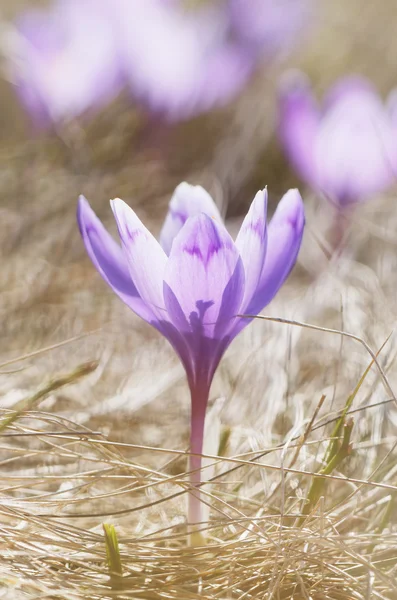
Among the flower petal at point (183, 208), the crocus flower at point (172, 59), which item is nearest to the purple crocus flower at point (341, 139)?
the crocus flower at point (172, 59)

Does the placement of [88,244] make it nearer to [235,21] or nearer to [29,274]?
[29,274]

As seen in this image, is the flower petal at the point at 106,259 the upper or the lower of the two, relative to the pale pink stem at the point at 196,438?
upper

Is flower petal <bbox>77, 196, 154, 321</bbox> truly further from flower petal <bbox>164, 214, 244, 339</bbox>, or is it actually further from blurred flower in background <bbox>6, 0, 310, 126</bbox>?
blurred flower in background <bbox>6, 0, 310, 126</bbox>

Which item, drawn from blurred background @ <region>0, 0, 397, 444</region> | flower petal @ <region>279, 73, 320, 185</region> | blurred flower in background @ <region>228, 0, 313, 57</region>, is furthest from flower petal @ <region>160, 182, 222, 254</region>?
blurred flower in background @ <region>228, 0, 313, 57</region>

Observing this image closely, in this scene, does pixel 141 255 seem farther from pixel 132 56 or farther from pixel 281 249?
pixel 132 56

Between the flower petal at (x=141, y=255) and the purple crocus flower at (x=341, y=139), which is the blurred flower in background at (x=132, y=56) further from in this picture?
the flower petal at (x=141, y=255)

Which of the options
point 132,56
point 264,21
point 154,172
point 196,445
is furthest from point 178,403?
point 264,21
